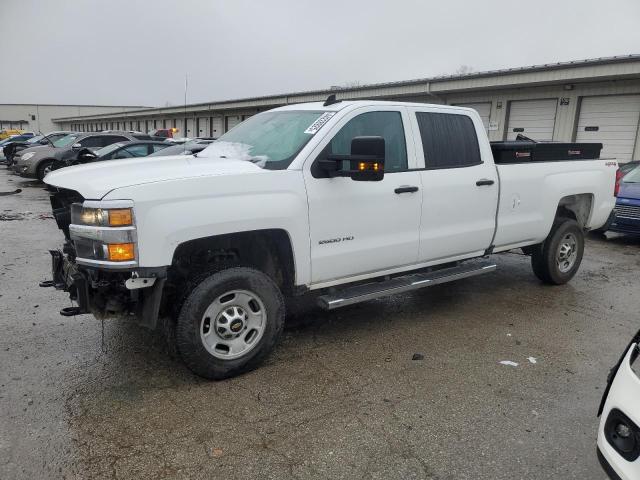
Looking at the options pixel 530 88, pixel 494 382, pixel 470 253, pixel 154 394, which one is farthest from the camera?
pixel 530 88

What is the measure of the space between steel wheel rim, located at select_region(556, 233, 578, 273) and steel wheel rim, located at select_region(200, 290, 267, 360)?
13.8 feet

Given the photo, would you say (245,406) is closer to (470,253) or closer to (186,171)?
(186,171)

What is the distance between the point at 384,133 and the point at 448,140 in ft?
2.73

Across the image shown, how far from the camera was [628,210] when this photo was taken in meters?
9.38

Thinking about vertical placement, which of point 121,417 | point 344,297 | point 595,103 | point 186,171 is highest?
point 595,103

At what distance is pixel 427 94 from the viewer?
20.0m

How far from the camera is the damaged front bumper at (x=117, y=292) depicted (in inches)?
131

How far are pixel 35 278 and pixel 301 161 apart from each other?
4.16m

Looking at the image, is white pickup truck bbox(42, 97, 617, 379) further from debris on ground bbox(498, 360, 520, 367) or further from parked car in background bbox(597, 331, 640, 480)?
parked car in background bbox(597, 331, 640, 480)

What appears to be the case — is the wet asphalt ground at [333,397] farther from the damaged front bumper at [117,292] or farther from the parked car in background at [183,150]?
the parked car in background at [183,150]

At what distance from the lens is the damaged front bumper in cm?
332

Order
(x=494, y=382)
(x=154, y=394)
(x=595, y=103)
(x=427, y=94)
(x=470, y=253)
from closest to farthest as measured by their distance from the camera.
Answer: (x=154, y=394) → (x=494, y=382) → (x=470, y=253) → (x=595, y=103) → (x=427, y=94)

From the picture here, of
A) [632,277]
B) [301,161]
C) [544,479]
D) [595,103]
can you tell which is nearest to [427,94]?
[595,103]

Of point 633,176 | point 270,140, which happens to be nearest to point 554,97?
point 633,176
